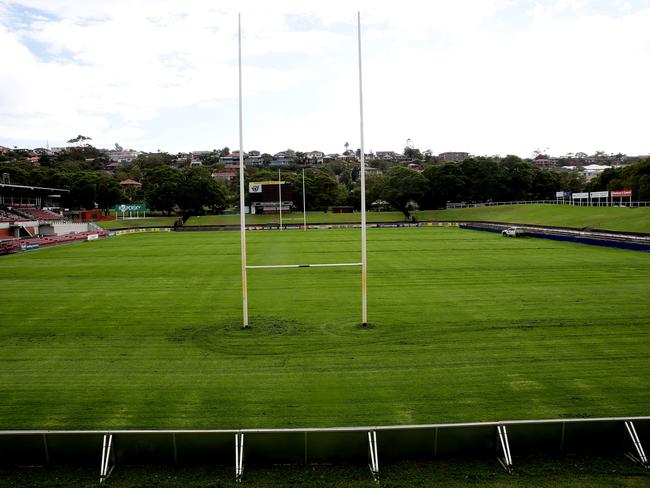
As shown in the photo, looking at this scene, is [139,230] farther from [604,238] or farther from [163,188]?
[604,238]

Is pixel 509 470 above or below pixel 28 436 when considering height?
below

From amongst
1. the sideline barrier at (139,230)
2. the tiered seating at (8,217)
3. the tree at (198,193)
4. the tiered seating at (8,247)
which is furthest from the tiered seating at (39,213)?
the tiered seating at (8,247)

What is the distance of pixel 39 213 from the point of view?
246 feet

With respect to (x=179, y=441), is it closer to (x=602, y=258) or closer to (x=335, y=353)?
(x=335, y=353)

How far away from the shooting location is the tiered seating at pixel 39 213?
238 ft

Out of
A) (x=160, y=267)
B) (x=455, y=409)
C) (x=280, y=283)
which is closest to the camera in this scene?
(x=455, y=409)

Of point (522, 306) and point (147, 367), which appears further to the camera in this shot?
point (522, 306)

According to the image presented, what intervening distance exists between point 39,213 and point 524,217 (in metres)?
68.8

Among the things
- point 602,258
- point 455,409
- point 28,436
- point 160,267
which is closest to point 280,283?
point 160,267

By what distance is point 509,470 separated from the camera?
27.2ft

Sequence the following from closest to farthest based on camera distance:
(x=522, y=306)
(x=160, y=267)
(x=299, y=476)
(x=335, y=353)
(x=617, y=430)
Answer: (x=299, y=476)
(x=617, y=430)
(x=335, y=353)
(x=522, y=306)
(x=160, y=267)

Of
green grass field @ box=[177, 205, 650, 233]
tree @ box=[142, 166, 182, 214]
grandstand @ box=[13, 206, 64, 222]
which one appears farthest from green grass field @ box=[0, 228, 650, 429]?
tree @ box=[142, 166, 182, 214]

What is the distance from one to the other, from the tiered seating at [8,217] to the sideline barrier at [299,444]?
6244 cm

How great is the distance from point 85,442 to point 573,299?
61.9 feet
